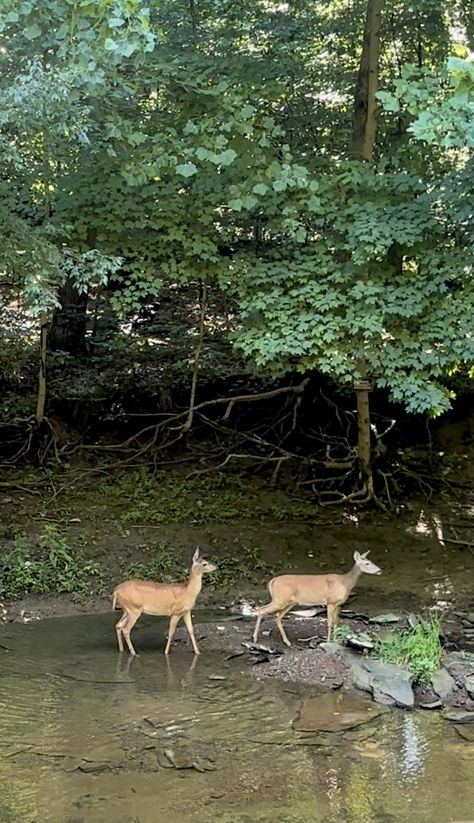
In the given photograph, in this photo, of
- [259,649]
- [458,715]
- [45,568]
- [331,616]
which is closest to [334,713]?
[458,715]

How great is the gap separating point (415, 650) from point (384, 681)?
0.50m

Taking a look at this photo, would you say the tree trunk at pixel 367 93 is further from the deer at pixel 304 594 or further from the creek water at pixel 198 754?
the creek water at pixel 198 754

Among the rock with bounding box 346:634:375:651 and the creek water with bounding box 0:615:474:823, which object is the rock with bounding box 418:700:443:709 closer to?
the creek water with bounding box 0:615:474:823

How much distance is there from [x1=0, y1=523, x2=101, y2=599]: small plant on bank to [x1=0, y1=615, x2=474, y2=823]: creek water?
1.97m

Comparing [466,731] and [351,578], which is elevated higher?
[351,578]

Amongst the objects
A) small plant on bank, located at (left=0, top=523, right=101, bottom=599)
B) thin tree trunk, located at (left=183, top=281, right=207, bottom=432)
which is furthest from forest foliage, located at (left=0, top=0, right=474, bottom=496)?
small plant on bank, located at (left=0, top=523, right=101, bottom=599)

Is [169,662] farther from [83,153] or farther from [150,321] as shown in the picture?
[150,321]

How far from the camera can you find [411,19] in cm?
1023

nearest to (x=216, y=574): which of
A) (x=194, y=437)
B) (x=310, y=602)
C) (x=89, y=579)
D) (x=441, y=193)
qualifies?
(x=89, y=579)

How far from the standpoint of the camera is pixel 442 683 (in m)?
6.48

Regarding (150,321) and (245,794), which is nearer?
(245,794)

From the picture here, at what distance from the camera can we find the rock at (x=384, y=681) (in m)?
6.22

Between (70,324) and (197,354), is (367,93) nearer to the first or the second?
(197,354)

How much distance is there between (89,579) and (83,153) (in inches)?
191
